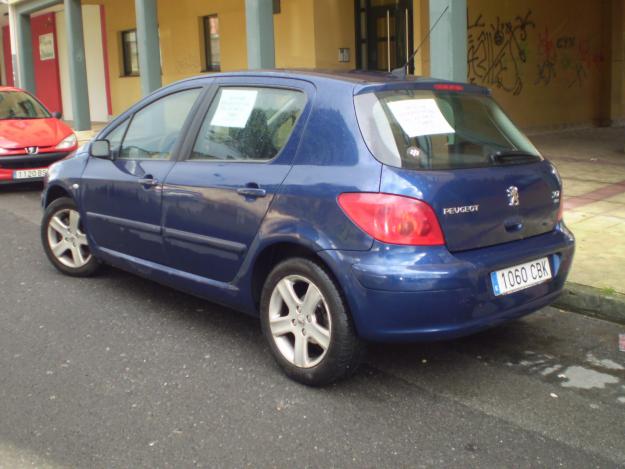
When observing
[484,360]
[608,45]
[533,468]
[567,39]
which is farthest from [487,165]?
[608,45]

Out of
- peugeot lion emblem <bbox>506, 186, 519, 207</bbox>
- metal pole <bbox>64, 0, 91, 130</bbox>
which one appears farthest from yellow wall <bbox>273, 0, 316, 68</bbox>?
peugeot lion emblem <bbox>506, 186, 519, 207</bbox>

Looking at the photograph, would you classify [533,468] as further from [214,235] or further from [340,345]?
[214,235]

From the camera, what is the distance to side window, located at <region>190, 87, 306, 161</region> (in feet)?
13.4

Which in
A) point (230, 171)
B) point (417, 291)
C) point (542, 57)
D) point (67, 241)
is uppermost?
point (542, 57)

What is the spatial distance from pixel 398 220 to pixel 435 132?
0.59 metres

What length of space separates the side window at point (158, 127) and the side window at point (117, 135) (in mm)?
59

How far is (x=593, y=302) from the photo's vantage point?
5020 millimetres

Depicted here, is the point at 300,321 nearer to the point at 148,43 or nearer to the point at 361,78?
the point at 361,78

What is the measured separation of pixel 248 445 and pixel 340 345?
26.7 inches

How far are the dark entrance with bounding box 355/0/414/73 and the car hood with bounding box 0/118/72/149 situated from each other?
5782 millimetres

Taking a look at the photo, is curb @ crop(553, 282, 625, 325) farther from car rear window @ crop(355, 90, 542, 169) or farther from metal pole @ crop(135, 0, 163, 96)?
metal pole @ crop(135, 0, 163, 96)

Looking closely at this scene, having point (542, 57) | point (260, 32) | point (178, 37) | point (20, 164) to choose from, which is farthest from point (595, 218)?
point (178, 37)

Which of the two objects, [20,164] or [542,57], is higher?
[542,57]

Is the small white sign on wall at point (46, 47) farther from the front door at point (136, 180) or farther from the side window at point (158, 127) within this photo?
the side window at point (158, 127)
